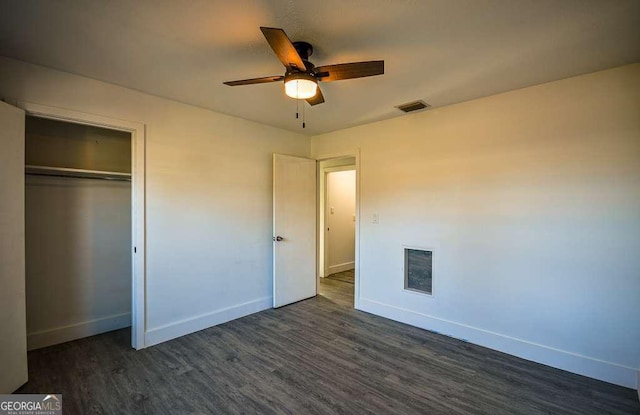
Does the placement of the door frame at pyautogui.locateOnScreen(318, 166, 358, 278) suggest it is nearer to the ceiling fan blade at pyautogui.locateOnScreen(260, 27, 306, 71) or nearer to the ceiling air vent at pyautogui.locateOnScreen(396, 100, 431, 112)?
the ceiling air vent at pyautogui.locateOnScreen(396, 100, 431, 112)

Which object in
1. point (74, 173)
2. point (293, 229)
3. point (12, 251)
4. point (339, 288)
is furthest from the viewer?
point (339, 288)

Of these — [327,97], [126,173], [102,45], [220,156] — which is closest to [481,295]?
[327,97]

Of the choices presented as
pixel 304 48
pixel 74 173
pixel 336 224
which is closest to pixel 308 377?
pixel 304 48

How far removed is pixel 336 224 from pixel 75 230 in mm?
4278

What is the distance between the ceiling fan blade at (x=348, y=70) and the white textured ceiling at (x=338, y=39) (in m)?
0.24

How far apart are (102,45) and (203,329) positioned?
287cm

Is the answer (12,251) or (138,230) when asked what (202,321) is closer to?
(138,230)

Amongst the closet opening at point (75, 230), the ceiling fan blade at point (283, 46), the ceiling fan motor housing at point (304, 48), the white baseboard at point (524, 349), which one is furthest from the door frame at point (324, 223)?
the ceiling fan blade at point (283, 46)

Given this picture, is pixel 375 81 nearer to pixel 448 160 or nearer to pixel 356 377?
pixel 448 160

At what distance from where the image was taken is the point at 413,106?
320 cm

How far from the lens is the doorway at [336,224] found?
5.48 meters

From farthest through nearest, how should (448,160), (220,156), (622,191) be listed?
(220,156)
(448,160)
(622,191)

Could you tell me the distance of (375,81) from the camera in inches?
99.9

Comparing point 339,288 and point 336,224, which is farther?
point 336,224
